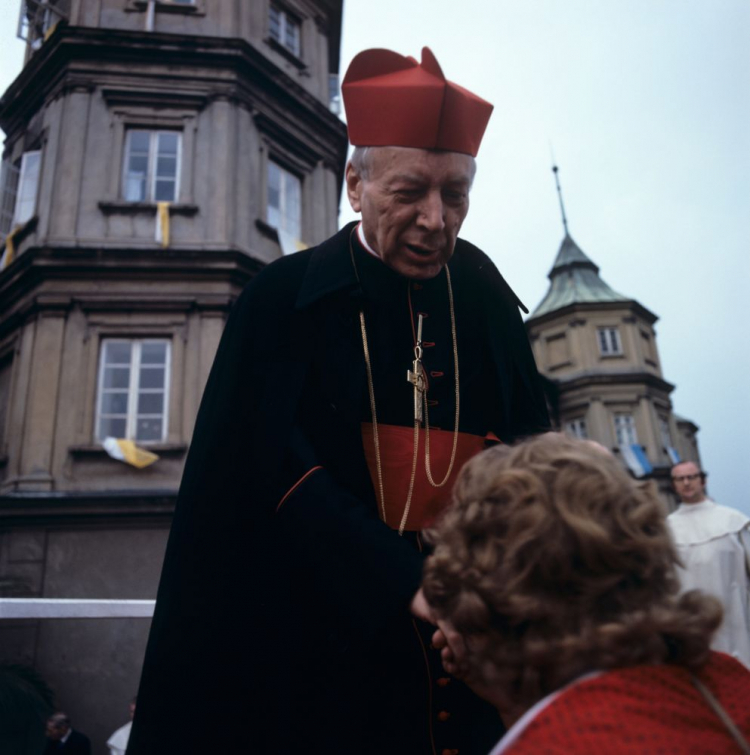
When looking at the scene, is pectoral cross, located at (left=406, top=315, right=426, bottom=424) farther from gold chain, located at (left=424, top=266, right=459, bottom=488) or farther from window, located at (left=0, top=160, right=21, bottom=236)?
window, located at (left=0, top=160, right=21, bottom=236)

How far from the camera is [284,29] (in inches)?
554

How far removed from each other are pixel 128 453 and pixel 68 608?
7.67 m

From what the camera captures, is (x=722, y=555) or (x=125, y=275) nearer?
(x=722, y=555)

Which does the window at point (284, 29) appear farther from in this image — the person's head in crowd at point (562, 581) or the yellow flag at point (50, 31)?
the person's head in crowd at point (562, 581)

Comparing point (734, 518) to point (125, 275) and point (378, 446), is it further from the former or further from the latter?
point (125, 275)

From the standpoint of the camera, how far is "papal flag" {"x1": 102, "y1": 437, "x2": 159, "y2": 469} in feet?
32.3

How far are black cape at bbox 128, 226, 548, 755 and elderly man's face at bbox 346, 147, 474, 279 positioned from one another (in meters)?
0.15

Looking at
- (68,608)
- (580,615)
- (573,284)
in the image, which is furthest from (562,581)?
(573,284)

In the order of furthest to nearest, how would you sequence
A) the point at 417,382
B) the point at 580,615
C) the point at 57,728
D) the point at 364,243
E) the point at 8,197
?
the point at 8,197 → the point at 57,728 → the point at 364,243 → the point at 417,382 → the point at 580,615

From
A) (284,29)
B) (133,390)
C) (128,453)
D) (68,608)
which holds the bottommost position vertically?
(68,608)

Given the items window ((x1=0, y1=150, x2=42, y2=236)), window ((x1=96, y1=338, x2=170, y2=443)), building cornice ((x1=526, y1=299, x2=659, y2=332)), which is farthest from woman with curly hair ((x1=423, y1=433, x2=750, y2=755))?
building cornice ((x1=526, y1=299, x2=659, y2=332))

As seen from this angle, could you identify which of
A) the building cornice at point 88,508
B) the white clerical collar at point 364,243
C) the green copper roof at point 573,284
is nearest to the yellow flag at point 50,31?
the building cornice at point 88,508

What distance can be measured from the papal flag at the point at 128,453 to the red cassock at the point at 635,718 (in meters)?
9.60

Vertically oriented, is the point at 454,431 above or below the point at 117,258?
below
